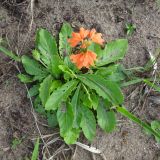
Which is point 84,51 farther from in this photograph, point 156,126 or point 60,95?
point 156,126

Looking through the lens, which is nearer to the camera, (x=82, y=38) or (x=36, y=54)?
(x=82, y=38)

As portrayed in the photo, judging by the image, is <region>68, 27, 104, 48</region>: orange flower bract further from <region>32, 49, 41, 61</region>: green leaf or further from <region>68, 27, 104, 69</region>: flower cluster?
<region>32, 49, 41, 61</region>: green leaf

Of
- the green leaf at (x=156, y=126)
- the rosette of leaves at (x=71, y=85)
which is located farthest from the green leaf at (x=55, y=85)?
the green leaf at (x=156, y=126)

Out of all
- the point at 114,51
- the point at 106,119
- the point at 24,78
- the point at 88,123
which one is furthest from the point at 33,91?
the point at 114,51

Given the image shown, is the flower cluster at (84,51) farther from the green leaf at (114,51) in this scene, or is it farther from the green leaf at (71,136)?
the green leaf at (71,136)

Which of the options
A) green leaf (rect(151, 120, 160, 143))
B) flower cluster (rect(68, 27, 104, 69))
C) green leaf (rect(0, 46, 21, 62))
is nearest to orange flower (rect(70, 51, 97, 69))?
flower cluster (rect(68, 27, 104, 69))

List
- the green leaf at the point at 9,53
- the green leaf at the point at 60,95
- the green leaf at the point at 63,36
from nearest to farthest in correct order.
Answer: the green leaf at the point at 60,95
the green leaf at the point at 9,53
the green leaf at the point at 63,36

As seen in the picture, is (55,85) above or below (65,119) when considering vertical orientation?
above
